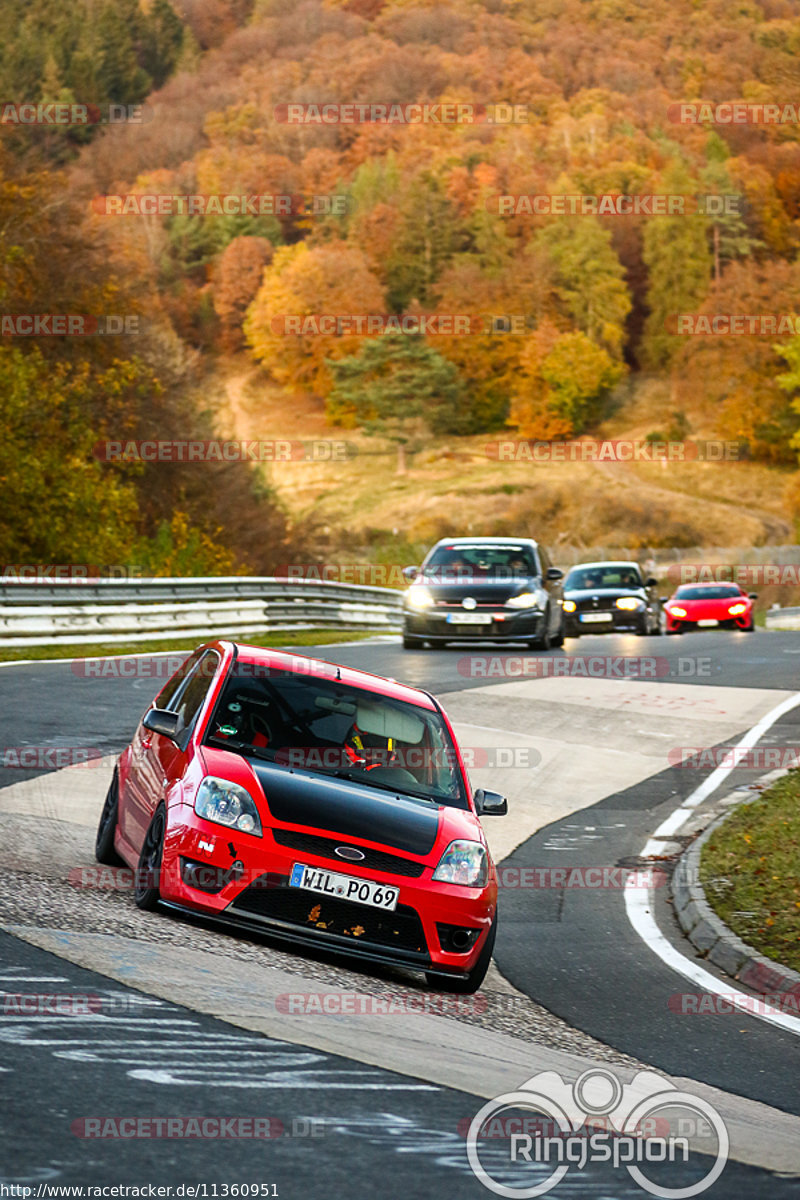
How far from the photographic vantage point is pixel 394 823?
757cm

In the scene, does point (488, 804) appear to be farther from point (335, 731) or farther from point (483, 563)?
point (483, 563)

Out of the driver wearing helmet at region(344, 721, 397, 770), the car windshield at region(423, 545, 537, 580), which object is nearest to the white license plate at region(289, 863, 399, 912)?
the driver wearing helmet at region(344, 721, 397, 770)

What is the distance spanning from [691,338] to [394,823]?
13278 centimetres

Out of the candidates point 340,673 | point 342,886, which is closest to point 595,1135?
point 342,886

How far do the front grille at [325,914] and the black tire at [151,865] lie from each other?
50cm

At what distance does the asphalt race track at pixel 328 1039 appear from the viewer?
175 inches

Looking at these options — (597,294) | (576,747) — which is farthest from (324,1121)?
(597,294)

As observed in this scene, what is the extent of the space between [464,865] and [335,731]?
126 centimetres

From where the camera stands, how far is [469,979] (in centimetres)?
747

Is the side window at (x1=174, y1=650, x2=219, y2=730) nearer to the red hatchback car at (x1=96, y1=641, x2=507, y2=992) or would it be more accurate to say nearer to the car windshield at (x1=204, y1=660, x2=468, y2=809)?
the red hatchback car at (x1=96, y1=641, x2=507, y2=992)

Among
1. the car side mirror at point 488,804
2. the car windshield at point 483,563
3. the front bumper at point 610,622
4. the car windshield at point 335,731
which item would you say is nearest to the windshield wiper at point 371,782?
the car windshield at point 335,731

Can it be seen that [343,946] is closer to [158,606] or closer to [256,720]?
[256,720]

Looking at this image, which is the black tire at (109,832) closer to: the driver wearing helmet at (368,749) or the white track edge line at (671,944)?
the driver wearing helmet at (368,749)

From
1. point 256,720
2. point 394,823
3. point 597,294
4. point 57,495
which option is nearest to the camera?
point 394,823
